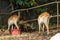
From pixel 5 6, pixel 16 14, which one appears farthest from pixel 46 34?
pixel 5 6

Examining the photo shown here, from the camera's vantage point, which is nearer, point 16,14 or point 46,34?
point 46,34

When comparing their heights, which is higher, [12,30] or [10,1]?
[10,1]

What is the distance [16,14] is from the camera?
15719 millimetres

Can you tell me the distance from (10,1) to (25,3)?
89 centimetres

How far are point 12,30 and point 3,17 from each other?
248 cm

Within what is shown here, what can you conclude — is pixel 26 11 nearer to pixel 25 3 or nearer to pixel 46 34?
pixel 25 3

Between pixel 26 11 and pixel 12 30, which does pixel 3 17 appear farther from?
pixel 12 30

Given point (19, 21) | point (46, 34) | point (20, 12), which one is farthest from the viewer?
point (20, 12)

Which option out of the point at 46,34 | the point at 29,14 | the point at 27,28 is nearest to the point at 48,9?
the point at 29,14

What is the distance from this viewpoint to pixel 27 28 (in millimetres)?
15406

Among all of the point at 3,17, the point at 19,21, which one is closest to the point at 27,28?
the point at 19,21

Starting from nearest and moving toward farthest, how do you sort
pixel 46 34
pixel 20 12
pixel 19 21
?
pixel 46 34 → pixel 19 21 → pixel 20 12

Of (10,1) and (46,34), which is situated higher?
(10,1)

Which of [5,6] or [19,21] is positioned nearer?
[19,21]
